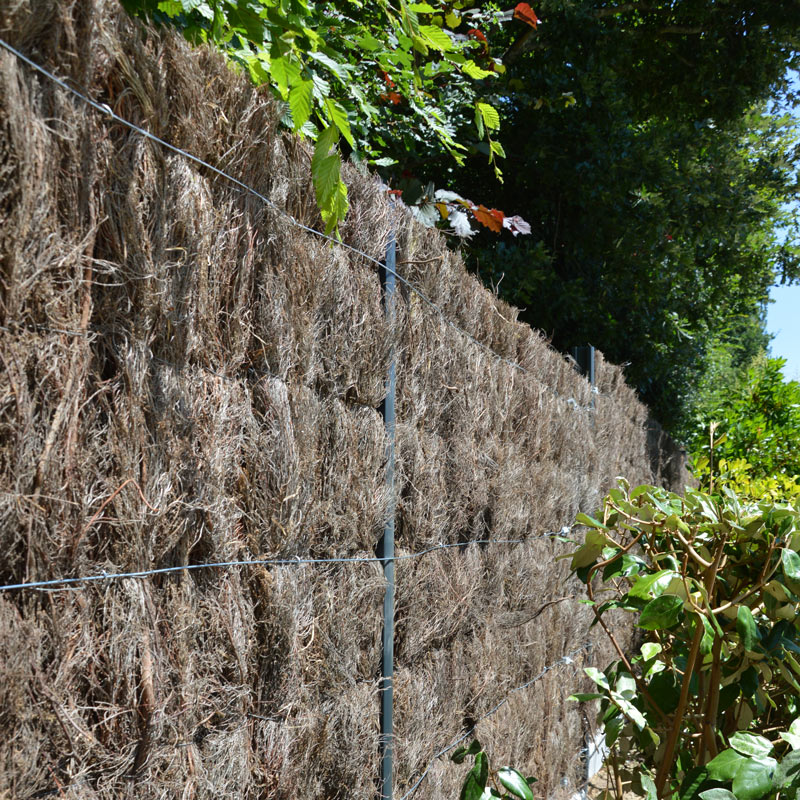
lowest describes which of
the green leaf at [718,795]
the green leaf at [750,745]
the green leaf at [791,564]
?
the green leaf at [718,795]

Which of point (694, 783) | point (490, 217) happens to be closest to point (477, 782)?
point (694, 783)

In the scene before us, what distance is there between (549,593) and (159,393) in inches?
130

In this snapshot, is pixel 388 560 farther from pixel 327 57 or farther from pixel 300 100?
pixel 327 57

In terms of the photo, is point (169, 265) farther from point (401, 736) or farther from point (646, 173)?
point (646, 173)

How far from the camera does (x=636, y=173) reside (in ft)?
26.0

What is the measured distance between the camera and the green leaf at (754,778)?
4.68 feet

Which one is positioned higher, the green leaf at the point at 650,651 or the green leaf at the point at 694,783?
the green leaf at the point at 650,651

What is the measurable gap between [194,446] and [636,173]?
7.11m

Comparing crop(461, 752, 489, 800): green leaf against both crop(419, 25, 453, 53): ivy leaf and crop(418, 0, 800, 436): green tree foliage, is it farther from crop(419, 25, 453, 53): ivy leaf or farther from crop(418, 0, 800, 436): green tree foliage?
crop(418, 0, 800, 436): green tree foliage

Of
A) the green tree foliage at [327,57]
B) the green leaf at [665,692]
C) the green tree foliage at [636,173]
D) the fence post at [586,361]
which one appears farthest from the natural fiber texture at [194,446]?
the green tree foliage at [636,173]

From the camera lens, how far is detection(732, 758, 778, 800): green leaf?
1.43 metres

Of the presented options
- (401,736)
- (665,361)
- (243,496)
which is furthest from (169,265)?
(665,361)

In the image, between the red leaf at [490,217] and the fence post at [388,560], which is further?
the red leaf at [490,217]

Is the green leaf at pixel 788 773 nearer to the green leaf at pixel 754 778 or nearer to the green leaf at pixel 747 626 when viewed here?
the green leaf at pixel 754 778
